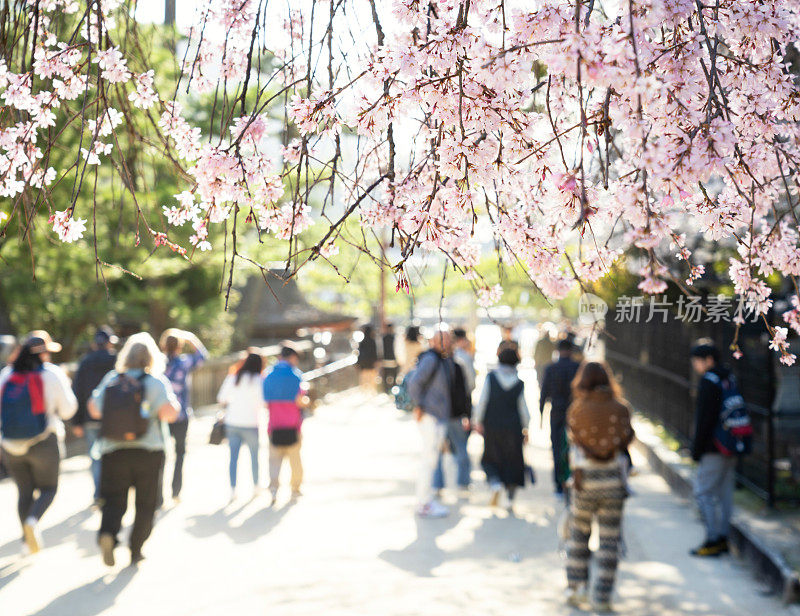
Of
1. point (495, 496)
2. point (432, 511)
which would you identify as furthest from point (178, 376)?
point (495, 496)

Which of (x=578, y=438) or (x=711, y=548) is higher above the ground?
(x=578, y=438)

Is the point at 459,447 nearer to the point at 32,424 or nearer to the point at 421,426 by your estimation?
the point at 421,426

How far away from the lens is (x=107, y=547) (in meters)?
6.75

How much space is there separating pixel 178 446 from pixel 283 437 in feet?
3.62

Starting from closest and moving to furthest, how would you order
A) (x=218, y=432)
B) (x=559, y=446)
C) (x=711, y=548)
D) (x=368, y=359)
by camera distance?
(x=711, y=548) < (x=559, y=446) < (x=218, y=432) < (x=368, y=359)

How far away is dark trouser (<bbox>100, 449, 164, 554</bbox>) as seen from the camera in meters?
6.84

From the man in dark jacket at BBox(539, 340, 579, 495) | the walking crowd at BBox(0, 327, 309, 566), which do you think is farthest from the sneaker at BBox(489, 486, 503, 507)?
the walking crowd at BBox(0, 327, 309, 566)

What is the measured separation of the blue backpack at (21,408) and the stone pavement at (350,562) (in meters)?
1.01

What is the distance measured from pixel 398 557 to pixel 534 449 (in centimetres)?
688

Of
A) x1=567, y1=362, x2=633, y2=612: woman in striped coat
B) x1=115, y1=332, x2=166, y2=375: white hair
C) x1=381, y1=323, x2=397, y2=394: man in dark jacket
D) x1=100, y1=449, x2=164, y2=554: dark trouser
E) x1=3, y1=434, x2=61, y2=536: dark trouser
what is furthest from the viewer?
x1=381, y1=323, x2=397, y2=394: man in dark jacket

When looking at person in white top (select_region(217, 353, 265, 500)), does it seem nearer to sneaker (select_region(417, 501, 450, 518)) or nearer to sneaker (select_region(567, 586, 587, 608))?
sneaker (select_region(417, 501, 450, 518))

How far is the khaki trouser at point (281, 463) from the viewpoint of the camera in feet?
31.5

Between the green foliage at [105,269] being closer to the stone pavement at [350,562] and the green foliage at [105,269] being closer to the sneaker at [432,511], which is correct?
Answer: the stone pavement at [350,562]

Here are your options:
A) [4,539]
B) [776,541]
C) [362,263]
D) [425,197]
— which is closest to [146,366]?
[4,539]
